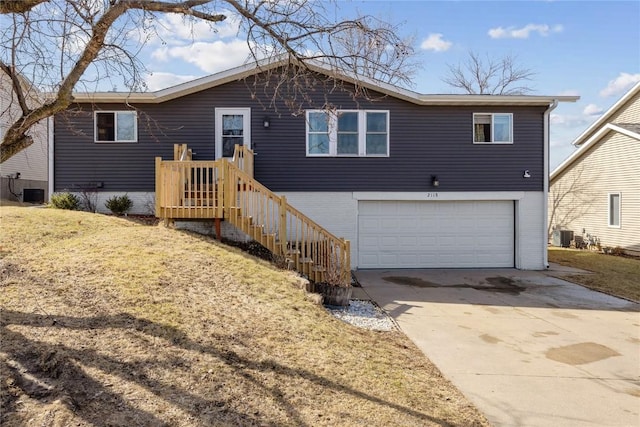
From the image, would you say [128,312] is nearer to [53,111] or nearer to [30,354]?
[30,354]

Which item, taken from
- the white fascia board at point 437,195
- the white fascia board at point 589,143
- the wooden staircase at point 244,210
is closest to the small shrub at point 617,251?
the white fascia board at point 589,143

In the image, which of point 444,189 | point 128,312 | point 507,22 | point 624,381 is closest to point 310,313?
point 128,312

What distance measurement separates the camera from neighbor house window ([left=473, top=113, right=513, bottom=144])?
12062 mm

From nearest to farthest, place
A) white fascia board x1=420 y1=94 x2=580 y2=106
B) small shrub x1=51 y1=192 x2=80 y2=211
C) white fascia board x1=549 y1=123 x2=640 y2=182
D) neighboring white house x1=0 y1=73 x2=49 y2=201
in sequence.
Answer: small shrub x1=51 y1=192 x2=80 y2=211, white fascia board x1=420 y1=94 x2=580 y2=106, white fascia board x1=549 y1=123 x2=640 y2=182, neighboring white house x1=0 y1=73 x2=49 y2=201

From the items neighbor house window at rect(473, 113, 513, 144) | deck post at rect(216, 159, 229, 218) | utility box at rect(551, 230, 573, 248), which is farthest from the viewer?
utility box at rect(551, 230, 573, 248)

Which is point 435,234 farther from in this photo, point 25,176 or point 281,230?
point 25,176

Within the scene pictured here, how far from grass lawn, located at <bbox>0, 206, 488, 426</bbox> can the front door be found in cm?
539

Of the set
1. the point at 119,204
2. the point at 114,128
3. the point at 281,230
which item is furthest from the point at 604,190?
the point at 114,128

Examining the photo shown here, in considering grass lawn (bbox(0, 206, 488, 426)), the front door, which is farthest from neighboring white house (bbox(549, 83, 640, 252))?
grass lawn (bbox(0, 206, 488, 426))

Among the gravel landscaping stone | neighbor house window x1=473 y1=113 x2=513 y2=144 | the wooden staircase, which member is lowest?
the gravel landscaping stone

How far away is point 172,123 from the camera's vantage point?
11516 millimetres

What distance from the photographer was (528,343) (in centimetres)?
577

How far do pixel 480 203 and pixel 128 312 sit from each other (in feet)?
→ 33.8

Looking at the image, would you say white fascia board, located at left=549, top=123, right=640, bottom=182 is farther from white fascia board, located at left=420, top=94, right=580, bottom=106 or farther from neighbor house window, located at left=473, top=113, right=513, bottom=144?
neighbor house window, located at left=473, top=113, right=513, bottom=144
